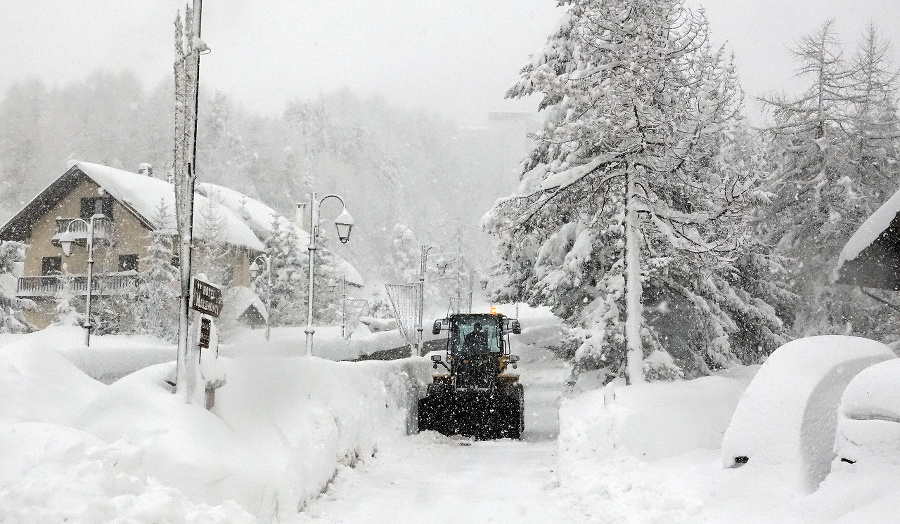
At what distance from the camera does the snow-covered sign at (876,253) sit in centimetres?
1059

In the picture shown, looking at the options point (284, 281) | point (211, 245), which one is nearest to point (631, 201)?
point (211, 245)

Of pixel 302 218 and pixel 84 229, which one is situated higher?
pixel 302 218

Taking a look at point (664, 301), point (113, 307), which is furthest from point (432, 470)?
point (113, 307)

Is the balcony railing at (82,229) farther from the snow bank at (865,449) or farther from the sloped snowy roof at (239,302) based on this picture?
the snow bank at (865,449)

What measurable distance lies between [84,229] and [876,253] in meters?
43.2

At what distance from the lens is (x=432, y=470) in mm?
12617

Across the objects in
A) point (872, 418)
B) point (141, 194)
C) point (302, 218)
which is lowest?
point (872, 418)

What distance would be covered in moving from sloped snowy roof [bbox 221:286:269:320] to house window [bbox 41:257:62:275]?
10481 millimetres

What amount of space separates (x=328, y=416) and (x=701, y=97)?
29.6 feet

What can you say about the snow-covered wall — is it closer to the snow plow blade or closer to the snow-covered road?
the snow-covered road

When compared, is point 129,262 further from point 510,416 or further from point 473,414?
point 510,416

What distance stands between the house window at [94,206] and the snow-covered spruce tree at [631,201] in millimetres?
35113

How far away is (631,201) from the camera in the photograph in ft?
47.5

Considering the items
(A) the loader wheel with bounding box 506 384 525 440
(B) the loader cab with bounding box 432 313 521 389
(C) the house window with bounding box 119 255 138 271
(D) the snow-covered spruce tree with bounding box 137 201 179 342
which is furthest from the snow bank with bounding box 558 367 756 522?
(C) the house window with bounding box 119 255 138 271
